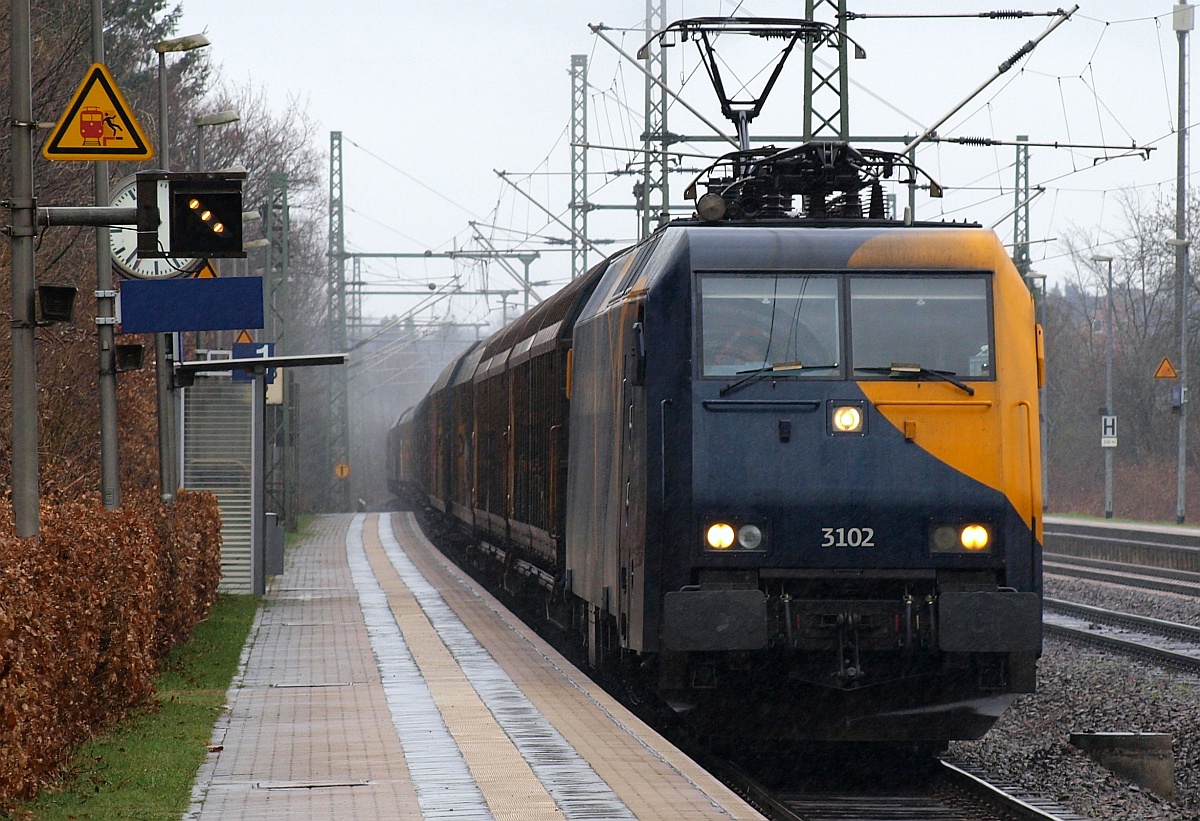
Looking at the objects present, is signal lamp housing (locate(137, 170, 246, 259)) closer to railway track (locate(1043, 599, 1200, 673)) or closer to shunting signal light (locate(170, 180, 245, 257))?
shunting signal light (locate(170, 180, 245, 257))

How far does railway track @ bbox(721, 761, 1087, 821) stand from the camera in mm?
9898

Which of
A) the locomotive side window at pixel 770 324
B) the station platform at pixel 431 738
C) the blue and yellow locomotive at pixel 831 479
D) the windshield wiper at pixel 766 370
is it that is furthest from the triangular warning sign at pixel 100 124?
the windshield wiper at pixel 766 370

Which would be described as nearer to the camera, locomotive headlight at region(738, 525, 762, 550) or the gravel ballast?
locomotive headlight at region(738, 525, 762, 550)

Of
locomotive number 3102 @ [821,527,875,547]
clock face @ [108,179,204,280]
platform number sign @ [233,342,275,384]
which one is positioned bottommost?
locomotive number 3102 @ [821,527,875,547]

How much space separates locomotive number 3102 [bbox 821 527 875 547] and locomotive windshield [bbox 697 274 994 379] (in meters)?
0.90

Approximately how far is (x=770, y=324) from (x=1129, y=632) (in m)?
12.2

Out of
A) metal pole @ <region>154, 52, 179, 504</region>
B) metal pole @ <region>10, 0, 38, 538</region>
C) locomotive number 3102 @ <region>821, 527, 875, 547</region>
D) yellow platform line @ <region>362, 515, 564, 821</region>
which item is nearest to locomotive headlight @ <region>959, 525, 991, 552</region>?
locomotive number 3102 @ <region>821, 527, 875, 547</region>

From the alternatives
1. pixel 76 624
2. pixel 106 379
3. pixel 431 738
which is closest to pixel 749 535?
pixel 431 738

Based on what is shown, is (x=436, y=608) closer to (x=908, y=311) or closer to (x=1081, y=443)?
(x=908, y=311)

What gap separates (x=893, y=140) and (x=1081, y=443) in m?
39.2

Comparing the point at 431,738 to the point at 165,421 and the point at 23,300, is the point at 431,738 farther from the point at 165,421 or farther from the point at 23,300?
the point at 165,421

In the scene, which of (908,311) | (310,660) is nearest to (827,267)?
(908,311)

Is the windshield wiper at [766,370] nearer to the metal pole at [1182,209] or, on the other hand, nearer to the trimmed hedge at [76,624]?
the trimmed hedge at [76,624]

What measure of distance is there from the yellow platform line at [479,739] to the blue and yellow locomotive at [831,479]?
1.08 m
